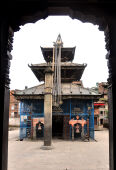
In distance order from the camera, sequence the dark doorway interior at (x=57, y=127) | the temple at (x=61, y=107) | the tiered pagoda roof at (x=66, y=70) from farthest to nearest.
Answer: the tiered pagoda roof at (x=66, y=70), the dark doorway interior at (x=57, y=127), the temple at (x=61, y=107)

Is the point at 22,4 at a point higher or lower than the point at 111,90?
higher

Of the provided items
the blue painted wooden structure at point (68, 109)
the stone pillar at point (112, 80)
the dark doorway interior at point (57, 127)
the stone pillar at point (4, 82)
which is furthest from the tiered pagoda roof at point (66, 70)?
the stone pillar at point (112, 80)

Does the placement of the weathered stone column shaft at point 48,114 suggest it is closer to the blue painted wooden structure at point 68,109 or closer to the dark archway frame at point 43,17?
the blue painted wooden structure at point 68,109

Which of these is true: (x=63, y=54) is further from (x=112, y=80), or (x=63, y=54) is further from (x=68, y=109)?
(x=112, y=80)

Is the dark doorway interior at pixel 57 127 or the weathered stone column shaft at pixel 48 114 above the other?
the weathered stone column shaft at pixel 48 114

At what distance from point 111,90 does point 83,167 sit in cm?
682

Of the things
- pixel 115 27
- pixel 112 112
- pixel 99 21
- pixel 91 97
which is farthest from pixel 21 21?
pixel 91 97

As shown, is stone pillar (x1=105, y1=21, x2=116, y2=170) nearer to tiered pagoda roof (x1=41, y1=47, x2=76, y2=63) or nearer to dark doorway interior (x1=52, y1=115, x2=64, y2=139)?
dark doorway interior (x1=52, y1=115, x2=64, y2=139)

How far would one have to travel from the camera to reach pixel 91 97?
65.8ft

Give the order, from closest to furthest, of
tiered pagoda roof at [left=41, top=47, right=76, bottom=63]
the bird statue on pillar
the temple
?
the bird statue on pillar
the temple
tiered pagoda roof at [left=41, top=47, right=76, bottom=63]

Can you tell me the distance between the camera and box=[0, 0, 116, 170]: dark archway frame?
12.4ft

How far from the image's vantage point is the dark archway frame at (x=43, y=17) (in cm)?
377

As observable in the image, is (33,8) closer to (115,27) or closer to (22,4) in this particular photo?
(22,4)

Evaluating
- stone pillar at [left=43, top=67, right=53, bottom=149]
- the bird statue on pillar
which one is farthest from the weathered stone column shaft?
the bird statue on pillar
